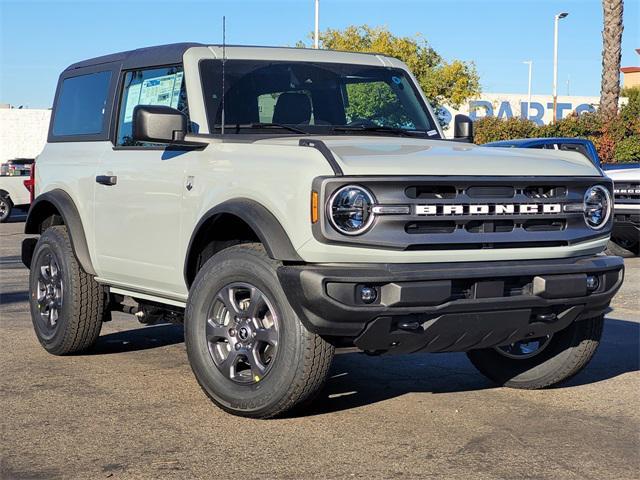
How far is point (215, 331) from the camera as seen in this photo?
5465 mm

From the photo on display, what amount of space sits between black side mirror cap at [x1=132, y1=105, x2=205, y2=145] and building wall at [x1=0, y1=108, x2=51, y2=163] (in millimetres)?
40490

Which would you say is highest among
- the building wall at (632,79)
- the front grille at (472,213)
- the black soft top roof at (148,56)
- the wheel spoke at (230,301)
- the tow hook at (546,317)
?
the building wall at (632,79)

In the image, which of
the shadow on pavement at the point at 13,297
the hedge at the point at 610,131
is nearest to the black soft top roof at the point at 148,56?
the shadow on pavement at the point at 13,297

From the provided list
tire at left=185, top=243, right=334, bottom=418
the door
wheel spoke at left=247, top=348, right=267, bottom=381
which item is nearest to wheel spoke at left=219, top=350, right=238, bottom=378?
tire at left=185, top=243, right=334, bottom=418

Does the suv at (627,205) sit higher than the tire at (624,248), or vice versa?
the suv at (627,205)

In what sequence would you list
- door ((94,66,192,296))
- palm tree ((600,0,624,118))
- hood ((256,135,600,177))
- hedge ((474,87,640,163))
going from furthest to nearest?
palm tree ((600,0,624,118)) → hedge ((474,87,640,163)) → door ((94,66,192,296)) → hood ((256,135,600,177))

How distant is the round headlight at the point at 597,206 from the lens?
220 inches

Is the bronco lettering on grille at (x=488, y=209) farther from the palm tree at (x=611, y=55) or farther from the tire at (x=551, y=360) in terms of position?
the palm tree at (x=611, y=55)

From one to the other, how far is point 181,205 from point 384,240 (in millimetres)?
1549

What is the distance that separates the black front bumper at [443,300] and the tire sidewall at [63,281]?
8.35 ft

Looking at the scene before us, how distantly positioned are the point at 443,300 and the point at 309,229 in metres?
0.70

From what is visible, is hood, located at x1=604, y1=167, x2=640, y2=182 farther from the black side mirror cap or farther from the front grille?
the black side mirror cap

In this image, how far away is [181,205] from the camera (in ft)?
19.6

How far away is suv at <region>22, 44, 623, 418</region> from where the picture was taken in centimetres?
489
